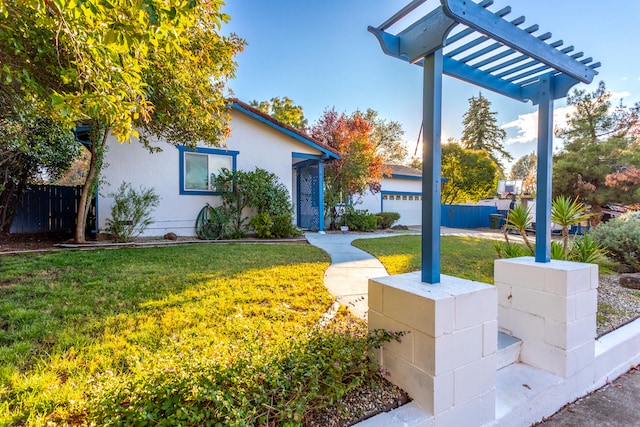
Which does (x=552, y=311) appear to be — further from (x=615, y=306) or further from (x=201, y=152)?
(x=201, y=152)

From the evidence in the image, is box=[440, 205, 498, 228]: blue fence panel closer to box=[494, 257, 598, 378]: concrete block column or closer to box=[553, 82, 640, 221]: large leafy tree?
box=[553, 82, 640, 221]: large leafy tree

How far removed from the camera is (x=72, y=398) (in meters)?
1.54

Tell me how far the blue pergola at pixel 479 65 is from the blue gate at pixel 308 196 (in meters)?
9.27

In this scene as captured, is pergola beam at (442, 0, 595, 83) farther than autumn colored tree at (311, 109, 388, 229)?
No

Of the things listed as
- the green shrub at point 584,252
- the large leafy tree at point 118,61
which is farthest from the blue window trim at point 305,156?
the green shrub at point 584,252

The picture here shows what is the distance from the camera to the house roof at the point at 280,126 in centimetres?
903

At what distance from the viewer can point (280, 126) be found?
31.8 feet

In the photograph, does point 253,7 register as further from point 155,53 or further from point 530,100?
point 530,100

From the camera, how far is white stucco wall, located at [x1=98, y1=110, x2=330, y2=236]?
26.0ft

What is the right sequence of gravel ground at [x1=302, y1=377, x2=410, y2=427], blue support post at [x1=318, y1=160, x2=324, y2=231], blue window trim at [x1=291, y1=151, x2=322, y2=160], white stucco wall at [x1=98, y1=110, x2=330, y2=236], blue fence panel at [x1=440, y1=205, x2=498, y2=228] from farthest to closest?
blue fence panel at [x1=440, y1=205, x2=498, y2=228]
blue support post at [x1=318, y1=160, x2=324, y2=231]
blue window trim at [x1=291, y1=151, x2=322, y2=160]
white stucco wall at [x1=98, y1=110, x2=330, y2=236]
gravel ground at [x1=302, y1=377, x2=410, y2=427]

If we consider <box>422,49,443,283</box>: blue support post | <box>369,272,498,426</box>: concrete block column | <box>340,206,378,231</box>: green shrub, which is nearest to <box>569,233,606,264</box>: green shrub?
<box>369,272,498,426</box>: concrete block column

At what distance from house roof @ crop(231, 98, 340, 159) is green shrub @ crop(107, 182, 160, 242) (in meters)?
3.44

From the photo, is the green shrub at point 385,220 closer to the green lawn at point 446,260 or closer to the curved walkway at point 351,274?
the green lawn at point 446,260

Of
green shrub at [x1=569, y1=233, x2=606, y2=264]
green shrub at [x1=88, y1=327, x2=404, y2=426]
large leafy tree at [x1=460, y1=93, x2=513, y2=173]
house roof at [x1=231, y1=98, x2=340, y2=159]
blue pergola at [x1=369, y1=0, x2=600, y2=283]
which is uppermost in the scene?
large leafy tree at [x1=460, y1=93, x2=513, y2=173]
